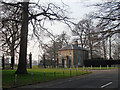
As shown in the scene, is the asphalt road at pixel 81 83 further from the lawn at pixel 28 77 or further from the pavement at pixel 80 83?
the lawn at pixel 28 77

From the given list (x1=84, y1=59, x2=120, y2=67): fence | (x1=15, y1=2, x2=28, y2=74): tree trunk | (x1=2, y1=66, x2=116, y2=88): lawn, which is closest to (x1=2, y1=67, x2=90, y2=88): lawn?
(x1=2, y1=66, x2=116, y2=88): lawn

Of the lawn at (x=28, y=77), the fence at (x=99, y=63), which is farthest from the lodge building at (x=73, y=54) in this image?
the lawn at (x=28, y=77)

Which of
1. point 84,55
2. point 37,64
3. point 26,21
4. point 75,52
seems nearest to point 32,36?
point 26,21

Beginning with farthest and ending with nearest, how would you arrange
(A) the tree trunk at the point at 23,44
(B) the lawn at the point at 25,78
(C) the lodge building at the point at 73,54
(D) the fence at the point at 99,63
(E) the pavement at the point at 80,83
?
(C) the lodge building at the point at 73,54
(D) the fence at the point at 99,63
(A) the tree trunk at the point at 23,44
(B) the lawn at the point at 25,78
(E) the pavement at the point at 80,83

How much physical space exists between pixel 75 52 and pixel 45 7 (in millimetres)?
40499

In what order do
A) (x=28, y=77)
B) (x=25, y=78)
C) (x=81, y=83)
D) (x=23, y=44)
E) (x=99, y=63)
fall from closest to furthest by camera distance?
1. (x=81, y=83)
2. (x=25, y=78)
3. (x=28, y=77)
4. (x=23, y=44)
5. (x=99, y=63)

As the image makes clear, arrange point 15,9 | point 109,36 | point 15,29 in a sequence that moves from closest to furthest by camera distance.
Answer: point 109,36
point 15,9
point 15,29

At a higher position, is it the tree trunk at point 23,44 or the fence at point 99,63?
the tree trunk at point 23,44

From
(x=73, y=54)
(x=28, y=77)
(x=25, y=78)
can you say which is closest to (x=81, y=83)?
(x=25, y=78)

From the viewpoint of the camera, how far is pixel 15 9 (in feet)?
77.5

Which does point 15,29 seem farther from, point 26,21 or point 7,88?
point 7,88

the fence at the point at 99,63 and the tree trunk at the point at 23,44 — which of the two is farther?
the fence at the point at 99,63

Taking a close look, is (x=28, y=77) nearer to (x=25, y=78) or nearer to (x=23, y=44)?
(x=25, y=78)

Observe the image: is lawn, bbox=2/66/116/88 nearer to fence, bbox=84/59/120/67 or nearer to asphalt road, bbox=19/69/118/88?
asphalt road, bbox=19/69/118/88
